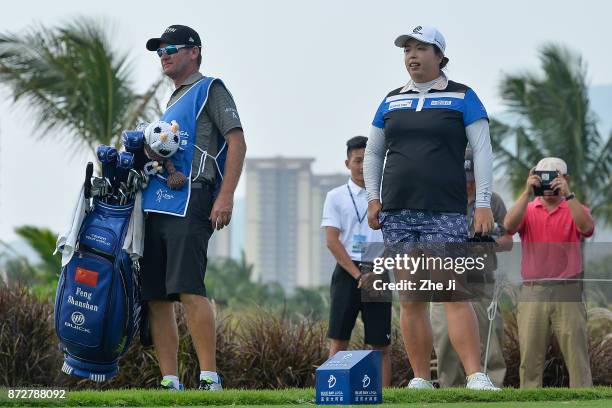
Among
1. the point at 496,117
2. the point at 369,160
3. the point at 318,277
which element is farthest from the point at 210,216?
the point at 318,277

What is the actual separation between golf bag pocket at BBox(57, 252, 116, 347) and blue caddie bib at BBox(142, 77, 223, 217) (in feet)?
1.47

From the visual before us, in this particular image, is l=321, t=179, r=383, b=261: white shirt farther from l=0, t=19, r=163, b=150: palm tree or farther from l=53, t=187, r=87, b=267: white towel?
l=0, t=19, r=163, b=150: palm tree

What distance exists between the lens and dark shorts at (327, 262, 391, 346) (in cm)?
1041

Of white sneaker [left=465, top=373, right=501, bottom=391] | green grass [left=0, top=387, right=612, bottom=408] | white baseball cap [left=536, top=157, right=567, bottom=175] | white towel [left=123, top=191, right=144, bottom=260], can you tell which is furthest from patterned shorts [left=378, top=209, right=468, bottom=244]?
white baseball cap [left=536, top=157, right=567, bottom=175]

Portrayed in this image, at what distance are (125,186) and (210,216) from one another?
1.72 feet

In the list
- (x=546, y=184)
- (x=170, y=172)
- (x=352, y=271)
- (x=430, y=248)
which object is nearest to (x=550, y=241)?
(x=546, y=184)

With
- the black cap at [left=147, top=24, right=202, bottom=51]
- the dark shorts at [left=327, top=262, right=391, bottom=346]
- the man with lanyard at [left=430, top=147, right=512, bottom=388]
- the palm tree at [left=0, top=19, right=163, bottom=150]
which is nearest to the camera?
the black cap at [left=147, top=24, right=202, bottom=51]

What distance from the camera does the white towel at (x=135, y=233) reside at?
8.06 metres

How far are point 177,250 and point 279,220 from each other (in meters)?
180

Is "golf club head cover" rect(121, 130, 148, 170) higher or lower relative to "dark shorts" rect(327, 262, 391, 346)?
higher

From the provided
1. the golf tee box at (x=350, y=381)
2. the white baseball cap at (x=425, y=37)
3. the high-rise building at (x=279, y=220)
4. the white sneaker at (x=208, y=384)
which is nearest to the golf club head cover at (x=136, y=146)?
the white sneaker at (x=208, y=384)

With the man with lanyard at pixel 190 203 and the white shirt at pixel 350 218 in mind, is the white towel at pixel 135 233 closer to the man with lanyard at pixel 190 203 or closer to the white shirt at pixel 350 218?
the man with lanyard at pixel 190 203

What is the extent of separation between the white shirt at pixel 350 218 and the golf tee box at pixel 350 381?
11.5 feet

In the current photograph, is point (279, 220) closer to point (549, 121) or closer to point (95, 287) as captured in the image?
point (549, 121)
